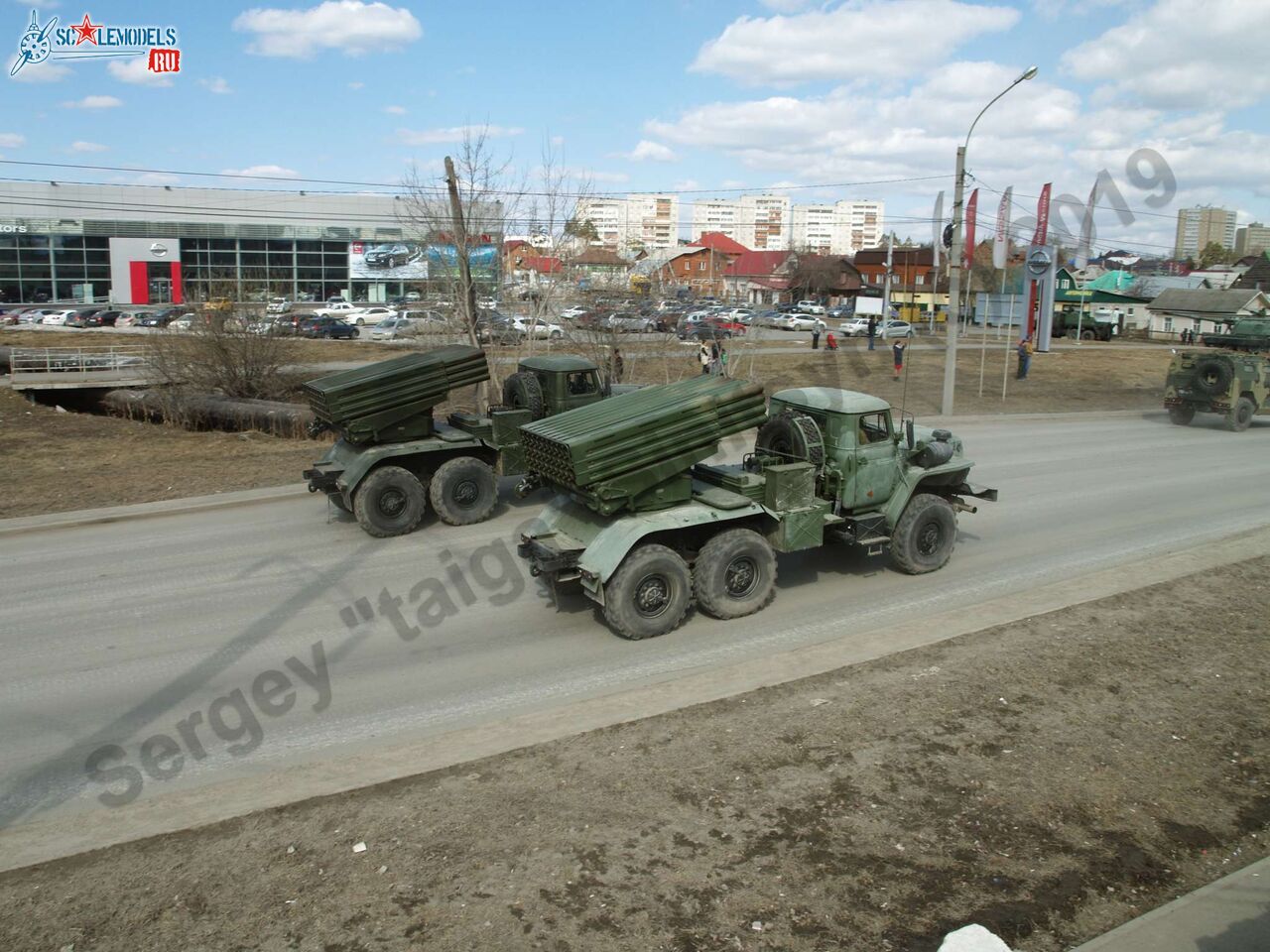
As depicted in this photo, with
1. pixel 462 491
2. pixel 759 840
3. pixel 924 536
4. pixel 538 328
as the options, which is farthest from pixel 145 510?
pixel 538 328

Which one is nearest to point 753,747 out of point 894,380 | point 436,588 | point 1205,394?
point 436,588

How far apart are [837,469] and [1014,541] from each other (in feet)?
12.2

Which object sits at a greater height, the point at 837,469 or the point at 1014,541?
the point at 837,469

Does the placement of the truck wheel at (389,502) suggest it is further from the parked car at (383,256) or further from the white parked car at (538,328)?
the parked car at (383,256)

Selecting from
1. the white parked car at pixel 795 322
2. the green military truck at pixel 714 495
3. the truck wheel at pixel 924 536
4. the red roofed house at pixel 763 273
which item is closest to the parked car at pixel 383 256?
the red roofed house at pixel 763 273

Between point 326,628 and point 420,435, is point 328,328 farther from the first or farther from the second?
point 326,628

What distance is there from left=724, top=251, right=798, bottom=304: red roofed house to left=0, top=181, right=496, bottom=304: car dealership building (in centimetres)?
2747

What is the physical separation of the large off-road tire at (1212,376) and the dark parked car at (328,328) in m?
38.5

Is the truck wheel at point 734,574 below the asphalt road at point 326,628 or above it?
above

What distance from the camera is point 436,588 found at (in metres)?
10.3

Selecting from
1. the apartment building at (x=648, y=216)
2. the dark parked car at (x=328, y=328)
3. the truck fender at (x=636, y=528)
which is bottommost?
the truck fender at (x=636, y=528)

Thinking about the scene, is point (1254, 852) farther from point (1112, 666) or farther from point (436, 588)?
point (436, 588)

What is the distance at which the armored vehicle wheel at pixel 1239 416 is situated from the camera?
72.9ft

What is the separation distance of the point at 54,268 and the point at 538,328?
59485mm
